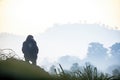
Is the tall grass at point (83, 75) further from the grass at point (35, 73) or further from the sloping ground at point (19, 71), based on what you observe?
the sloping ground at point (19, 71)

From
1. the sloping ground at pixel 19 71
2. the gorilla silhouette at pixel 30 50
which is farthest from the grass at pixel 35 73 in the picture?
the gorilla silhouette at pixel 30 50

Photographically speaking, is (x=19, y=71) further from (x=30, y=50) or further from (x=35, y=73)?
(x=30, y=50)

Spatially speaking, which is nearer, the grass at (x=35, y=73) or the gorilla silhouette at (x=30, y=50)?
the grass at (x=35, y=73)

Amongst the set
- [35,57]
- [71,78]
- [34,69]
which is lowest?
[71,78]

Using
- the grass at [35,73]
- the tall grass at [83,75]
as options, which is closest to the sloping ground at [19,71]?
the grass at [35,73]

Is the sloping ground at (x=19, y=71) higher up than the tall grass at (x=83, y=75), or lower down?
higher up

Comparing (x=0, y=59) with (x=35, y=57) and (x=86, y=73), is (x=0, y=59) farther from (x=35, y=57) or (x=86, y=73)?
(x=35, y=57)

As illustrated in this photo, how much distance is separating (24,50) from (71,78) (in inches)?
81.8

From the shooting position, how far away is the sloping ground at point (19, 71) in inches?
63.4

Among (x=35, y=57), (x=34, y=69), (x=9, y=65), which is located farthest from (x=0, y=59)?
(x=35, y=57)

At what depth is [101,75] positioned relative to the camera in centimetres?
158

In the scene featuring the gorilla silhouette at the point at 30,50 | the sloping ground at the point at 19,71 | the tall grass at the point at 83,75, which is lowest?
the tall grass at the point at 83,75

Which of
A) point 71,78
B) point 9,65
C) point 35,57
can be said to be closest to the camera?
point 71,78

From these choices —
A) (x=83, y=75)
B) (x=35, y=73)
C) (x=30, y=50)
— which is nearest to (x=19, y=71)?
(x=35, y=73)
